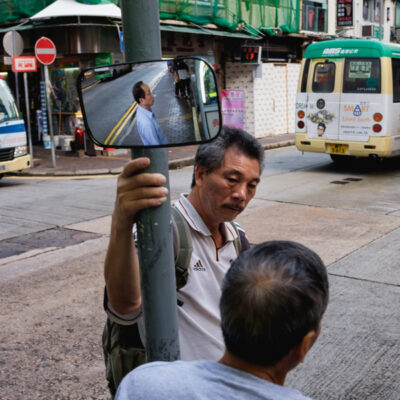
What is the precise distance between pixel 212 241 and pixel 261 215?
6.62 meters

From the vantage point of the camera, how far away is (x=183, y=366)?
53.1 inches

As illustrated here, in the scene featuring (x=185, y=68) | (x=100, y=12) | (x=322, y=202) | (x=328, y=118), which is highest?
(x=100, y=12)

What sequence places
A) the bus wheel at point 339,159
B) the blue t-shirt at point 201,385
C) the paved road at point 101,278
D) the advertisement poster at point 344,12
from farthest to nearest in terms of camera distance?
1. the advertisement poster at point 344,12
2. the bus wheel at point 339,159
3. the paved road at point 101,278
4. the blue t-shirt at point 201,385

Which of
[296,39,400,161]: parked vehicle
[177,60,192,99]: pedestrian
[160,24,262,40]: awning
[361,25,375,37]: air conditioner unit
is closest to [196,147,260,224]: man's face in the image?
[177,60,192,99]: pedestrian

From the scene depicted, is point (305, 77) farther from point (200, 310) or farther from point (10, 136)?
point (200, 310)

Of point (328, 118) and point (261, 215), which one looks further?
point (328, 118)

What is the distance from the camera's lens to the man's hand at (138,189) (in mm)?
1546

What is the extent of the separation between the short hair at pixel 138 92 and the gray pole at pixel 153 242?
106mm

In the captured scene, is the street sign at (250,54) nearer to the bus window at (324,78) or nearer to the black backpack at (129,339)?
the bus window at (324,78)

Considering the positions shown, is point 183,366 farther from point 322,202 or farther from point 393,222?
point 322,202

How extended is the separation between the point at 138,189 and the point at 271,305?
0.49m

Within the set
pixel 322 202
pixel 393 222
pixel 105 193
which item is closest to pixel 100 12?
pixel 105 193

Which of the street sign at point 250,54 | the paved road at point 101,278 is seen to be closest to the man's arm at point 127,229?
the paved road at point 101,278

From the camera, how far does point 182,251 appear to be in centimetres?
200
